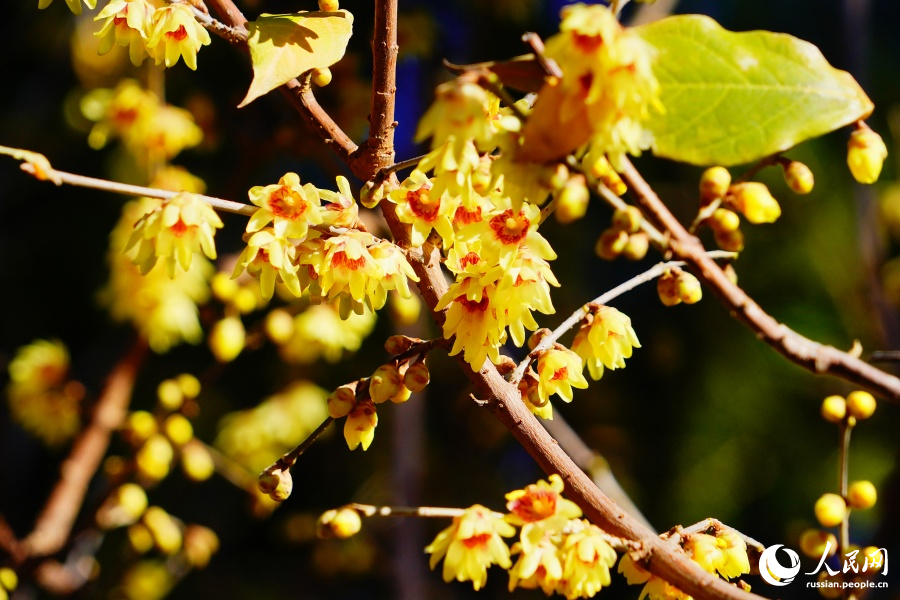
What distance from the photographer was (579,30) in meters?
0.40

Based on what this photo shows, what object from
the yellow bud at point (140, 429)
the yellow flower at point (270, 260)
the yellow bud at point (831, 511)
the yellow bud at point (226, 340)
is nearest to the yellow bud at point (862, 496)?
the yellow bud at point (831, 511)

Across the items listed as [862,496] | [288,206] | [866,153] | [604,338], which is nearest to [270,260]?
[288,206]

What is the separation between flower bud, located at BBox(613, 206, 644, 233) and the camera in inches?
16.6

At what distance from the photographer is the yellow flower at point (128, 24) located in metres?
0.62

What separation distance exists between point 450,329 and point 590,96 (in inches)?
8.2

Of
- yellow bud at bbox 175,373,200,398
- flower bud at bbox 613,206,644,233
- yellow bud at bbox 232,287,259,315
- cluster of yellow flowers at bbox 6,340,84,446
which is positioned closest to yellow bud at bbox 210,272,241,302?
yellow bud at bbox 232,287,259,315

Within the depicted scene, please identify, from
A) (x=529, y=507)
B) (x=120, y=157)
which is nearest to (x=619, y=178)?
(x=529, y=507)

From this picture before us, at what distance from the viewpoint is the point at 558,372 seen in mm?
590

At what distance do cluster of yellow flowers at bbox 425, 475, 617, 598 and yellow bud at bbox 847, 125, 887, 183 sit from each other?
29cm

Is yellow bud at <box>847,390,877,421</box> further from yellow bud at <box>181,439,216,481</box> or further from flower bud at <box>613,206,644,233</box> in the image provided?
yellow bud at <box>181,439,216,481</box>

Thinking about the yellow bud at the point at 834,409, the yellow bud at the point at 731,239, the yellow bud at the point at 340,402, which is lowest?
the yellow bud at the point at 834,409

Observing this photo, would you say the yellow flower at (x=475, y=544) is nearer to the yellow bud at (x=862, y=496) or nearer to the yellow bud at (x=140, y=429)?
the yellow bud at (x=862, y=496)

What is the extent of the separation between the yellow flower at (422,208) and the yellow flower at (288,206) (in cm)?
6

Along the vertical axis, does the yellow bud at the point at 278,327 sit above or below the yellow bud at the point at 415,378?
below
